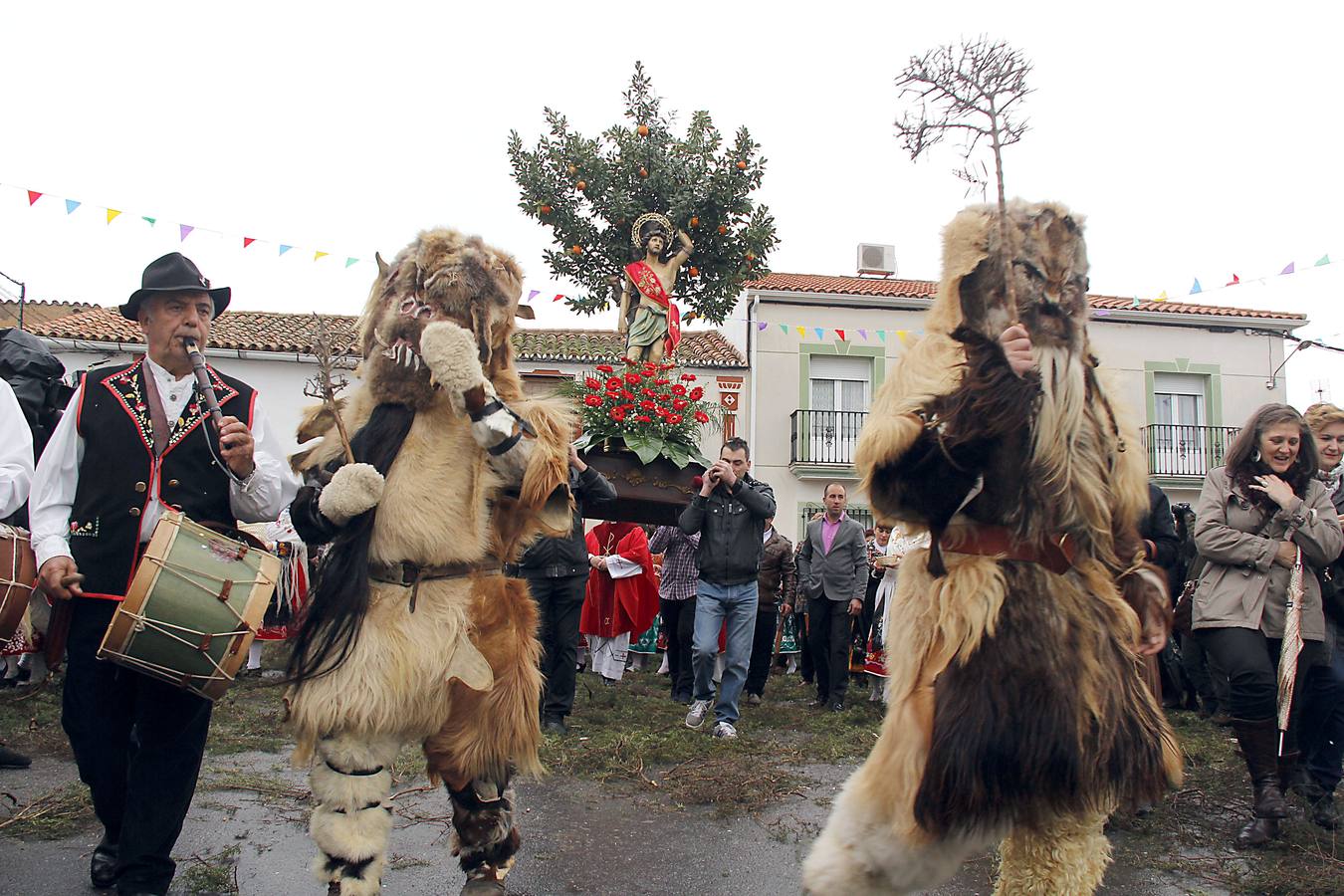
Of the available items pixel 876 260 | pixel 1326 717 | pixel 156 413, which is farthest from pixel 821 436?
pixel 156 413

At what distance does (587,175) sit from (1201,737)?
5.94 metres

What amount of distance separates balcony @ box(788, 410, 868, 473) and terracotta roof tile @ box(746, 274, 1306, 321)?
2640 millimetres

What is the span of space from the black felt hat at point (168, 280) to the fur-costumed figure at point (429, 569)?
2.16 ft

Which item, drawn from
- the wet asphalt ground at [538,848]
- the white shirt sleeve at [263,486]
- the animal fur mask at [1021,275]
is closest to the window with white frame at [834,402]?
the wet asphalt ground at [538,848]

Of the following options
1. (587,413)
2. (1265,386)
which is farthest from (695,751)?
(1265,386)

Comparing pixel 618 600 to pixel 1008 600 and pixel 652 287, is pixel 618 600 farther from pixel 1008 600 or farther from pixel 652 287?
pixel 1008 600

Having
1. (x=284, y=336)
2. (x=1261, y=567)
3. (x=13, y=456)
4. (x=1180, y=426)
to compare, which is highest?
(x=284, y=336)

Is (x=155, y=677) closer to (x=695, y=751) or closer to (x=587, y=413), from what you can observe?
(x=587, y=413)

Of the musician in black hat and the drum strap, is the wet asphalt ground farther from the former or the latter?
the drum strap

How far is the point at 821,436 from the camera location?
22750 millimetres

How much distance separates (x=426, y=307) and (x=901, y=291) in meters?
20.0

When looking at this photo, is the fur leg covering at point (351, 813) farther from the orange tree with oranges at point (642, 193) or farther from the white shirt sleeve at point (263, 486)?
the orange tree with oranges at point (642, 193)

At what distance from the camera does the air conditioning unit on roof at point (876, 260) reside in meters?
26.1

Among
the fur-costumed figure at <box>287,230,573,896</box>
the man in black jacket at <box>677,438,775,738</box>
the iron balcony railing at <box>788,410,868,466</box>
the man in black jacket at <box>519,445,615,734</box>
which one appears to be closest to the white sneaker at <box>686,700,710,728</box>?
the man in black jacket at <box>677,438,775,738</box>
